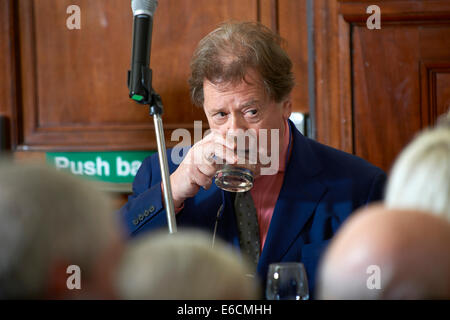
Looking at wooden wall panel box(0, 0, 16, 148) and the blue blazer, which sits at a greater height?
wooden wall panel box(0, 0, 16, 148)

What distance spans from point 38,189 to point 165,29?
88.5 inches

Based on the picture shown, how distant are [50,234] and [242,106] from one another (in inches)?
56.8

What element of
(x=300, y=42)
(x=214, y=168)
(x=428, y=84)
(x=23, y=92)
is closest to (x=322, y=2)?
(x=300, y=42)

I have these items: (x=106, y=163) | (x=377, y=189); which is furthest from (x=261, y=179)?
(x=106, y=163)

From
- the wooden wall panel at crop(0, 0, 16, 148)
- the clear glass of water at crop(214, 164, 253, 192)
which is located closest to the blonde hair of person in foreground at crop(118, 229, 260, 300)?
the clear glass of water at crop(214, 164, 253, 192)

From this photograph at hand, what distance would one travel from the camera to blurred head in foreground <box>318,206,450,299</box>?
1.39ft

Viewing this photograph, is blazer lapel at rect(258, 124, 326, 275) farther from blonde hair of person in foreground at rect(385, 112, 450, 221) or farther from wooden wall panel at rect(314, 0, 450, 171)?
blonde hair of person in foreground at rect(385, 112, 450, 221)

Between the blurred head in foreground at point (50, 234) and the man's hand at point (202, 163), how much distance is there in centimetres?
116

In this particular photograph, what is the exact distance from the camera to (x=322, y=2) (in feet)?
8.07

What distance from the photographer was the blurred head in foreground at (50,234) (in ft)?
1.34

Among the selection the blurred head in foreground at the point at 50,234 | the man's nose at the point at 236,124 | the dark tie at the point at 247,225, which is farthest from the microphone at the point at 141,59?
the blurred head in foreground at the point at 50,234

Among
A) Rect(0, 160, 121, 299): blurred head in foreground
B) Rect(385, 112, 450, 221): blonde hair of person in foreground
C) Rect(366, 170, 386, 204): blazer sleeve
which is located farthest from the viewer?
Rect(366, 170, 386, 204): blazer sleeve

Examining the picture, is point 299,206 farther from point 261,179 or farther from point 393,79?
point 393,79

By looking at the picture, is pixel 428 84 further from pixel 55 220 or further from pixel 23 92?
pixel 55 220
